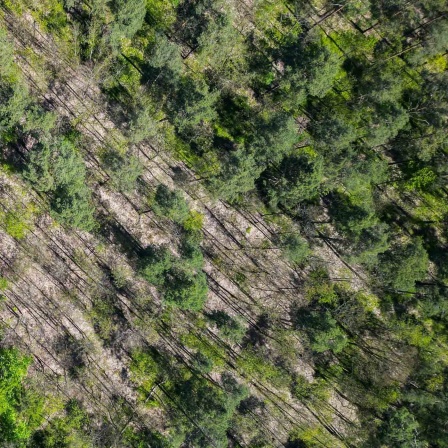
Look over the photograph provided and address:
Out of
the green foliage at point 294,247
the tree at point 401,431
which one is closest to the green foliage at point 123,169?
the green foliage at point 294,247

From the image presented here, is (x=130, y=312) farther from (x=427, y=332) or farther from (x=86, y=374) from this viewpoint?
(x=427, y=332)

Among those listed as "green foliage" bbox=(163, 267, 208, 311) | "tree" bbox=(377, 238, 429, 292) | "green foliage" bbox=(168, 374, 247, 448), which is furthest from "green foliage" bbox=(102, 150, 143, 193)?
"tree" bbox=(377, 238, 429, 292)

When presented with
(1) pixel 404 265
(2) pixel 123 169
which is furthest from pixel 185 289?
(1) pixel 404 265

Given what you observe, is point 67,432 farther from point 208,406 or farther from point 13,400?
point 208,406

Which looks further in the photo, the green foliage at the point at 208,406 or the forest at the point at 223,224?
the green foliage at the point at 208,406

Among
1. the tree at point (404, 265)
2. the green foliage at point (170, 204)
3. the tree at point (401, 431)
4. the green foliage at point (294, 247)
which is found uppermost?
the green foliage at point (170, 204)

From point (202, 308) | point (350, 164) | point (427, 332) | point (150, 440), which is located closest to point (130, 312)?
point (202, 308)

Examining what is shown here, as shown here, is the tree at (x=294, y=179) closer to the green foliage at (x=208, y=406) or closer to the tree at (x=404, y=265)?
the tree at (x=404, y=265)

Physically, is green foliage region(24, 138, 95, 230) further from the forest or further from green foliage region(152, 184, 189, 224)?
green foliage region(152, 184, 189, 224)

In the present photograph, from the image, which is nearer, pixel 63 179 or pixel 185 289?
pixel 63 179
